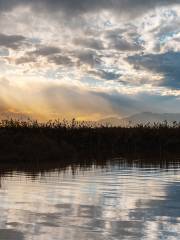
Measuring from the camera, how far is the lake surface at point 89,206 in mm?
7039

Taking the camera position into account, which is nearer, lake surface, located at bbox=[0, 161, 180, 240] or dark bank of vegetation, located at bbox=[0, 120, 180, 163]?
lake surface, located at bbox=[0, 161, 180, 240]

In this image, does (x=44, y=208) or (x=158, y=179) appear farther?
(x=158, y=179)

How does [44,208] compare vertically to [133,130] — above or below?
below

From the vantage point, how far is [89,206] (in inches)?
366

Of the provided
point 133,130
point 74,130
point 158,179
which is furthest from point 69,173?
point 133,130

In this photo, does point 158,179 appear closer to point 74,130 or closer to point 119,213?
point 119,213

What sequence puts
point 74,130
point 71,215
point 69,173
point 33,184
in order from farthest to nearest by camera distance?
point 74,130 < point 69,173 < point 33,184 < point 71,215

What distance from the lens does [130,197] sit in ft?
34.2

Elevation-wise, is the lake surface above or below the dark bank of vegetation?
below

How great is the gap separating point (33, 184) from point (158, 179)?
11.4 ft

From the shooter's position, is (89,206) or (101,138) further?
(101,138)

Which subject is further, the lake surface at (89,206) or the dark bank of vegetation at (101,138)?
the dark bank of vegetation at (101,138)

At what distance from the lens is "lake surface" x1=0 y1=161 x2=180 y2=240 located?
7.04 metres

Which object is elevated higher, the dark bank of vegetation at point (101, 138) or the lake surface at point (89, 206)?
the dark bank of vegetation at point (101, 138)
